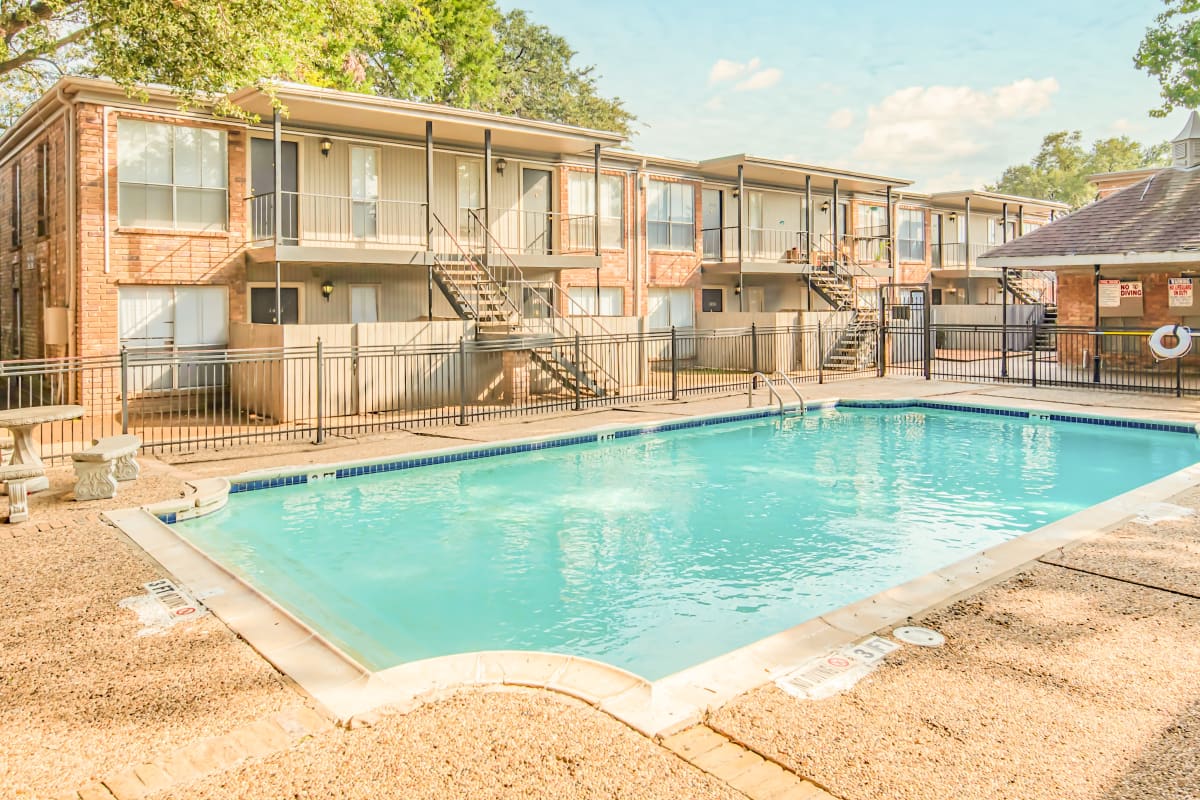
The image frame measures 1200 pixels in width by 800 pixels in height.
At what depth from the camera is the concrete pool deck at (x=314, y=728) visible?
11.3ft

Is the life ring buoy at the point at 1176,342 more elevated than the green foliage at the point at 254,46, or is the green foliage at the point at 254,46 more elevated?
the green foliage at the point at 254,46

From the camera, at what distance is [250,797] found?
332 centimetres

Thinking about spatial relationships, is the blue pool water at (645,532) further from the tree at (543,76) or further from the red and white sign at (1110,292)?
the tree at (543,76)

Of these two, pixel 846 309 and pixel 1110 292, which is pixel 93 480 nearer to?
pixel 1110 292

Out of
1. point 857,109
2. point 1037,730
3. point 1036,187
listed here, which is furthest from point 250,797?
point 1036,187

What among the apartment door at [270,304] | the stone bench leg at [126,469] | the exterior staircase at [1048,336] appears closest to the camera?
the stone bench leg at [126,469]

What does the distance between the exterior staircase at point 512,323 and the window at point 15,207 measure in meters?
11.3

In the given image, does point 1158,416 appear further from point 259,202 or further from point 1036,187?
point 1036,187

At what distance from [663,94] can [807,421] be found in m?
33.2

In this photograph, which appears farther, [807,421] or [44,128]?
[44,128]

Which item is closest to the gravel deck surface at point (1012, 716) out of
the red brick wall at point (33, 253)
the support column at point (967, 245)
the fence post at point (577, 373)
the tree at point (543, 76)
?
the fence post at point (577, 373)

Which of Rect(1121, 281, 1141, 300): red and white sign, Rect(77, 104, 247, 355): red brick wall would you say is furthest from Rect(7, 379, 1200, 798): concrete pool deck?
Rect(1121, 281, 1141, 300): red and white sign

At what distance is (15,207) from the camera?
22.4m

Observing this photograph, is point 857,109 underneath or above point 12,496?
above
